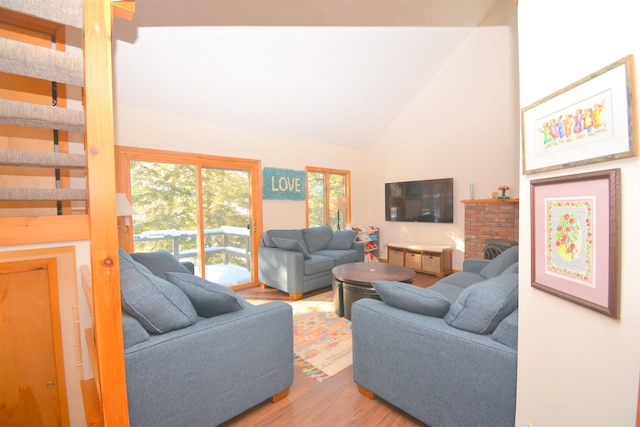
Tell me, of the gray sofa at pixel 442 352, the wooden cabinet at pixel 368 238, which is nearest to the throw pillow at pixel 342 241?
the wooden cabinet at pixel 368 238

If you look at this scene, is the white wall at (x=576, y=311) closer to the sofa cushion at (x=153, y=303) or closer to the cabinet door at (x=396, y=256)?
the sofa cushion at (x=153, y=303)

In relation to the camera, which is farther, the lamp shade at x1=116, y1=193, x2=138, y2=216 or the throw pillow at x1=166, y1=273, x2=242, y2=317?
the lamp shade at x1=116, y1=193, x2=138, y2=216

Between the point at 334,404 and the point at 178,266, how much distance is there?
2130mm

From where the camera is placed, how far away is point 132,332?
4.23 feet

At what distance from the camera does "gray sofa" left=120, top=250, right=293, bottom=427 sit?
51.2 inches

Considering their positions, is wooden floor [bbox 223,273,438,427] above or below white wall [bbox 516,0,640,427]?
below

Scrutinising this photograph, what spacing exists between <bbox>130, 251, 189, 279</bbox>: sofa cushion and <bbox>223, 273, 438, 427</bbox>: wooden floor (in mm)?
1708

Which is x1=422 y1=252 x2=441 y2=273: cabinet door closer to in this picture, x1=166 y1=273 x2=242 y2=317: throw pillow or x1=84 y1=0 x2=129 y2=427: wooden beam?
x1=166 y1=273 x2=242 y2=317: throw pillow

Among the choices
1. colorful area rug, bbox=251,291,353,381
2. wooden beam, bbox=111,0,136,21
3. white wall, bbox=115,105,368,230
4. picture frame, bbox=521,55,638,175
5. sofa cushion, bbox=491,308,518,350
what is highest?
white wall, bbox=115,105,368,230

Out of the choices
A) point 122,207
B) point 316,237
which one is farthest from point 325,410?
point 316,237

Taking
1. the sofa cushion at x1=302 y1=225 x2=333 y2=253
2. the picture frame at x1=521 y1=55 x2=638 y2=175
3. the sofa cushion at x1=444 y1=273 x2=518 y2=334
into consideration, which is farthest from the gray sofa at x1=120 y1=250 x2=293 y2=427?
the sofa cushion at x1=302 y1=225 x2=333 y2=253

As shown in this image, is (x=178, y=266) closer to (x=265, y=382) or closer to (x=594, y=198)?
(x=265, y=382)

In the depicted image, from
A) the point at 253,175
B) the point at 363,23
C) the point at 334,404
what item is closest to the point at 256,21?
the point at 363,23

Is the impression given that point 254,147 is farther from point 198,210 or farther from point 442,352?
point 442,352
